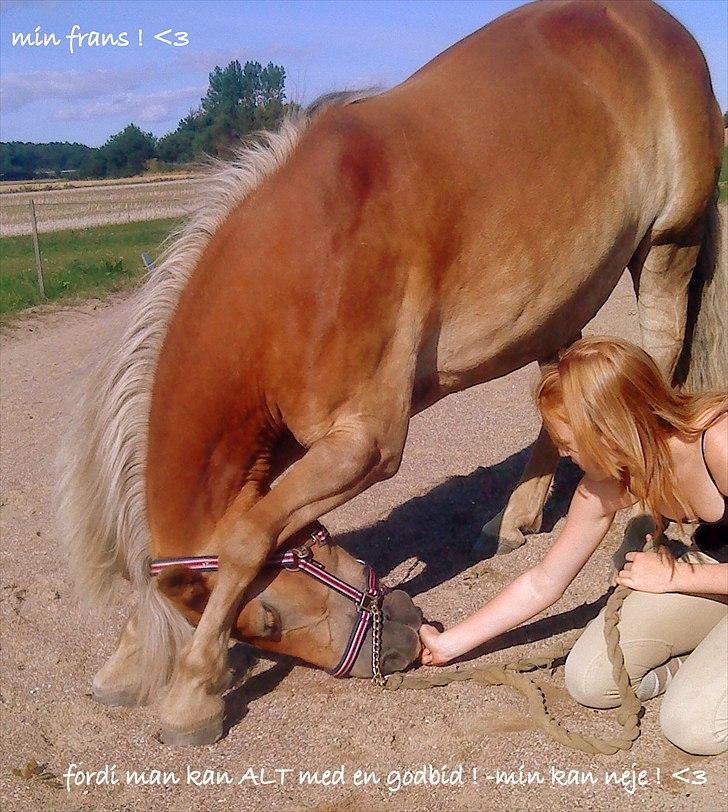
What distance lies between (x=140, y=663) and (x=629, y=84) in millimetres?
2688

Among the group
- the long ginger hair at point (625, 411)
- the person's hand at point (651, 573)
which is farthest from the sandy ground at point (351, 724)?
the long ginger hair at point (625, 411)

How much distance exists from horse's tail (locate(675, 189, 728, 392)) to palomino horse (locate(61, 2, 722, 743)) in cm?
83

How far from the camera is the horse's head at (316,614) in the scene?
8.39 ft

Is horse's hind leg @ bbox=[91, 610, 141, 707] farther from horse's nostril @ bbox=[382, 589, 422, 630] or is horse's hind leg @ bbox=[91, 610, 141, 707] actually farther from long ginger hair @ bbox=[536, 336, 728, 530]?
long ginger hair @ bbox=[536, 336, 728, 530]

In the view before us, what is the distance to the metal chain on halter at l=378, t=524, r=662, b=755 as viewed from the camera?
7.94 ft

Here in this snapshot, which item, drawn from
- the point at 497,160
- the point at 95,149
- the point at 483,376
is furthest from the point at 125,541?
the point at 95,149

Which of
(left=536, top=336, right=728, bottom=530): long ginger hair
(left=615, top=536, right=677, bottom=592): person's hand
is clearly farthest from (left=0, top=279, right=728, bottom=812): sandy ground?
(left=536, top=336, right=728, bottom=530): long ginger hair

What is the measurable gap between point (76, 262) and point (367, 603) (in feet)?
38.4

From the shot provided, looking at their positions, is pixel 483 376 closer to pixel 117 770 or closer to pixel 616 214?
pixel 616 214

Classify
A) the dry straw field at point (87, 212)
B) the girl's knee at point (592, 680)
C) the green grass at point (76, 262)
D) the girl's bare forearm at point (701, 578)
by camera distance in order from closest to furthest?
the girl's bare forearm at point (701, 578) < the girl's knee at point (592, 680) < the green grass at point (76, 262) < the dry straw field at point (87, 212)

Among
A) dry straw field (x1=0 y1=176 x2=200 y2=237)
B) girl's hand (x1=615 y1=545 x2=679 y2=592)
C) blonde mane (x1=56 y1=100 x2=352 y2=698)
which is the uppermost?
dry straw field (x1=0 y1=176 x2=200 y2=237)

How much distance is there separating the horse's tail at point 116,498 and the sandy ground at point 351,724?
15 cm

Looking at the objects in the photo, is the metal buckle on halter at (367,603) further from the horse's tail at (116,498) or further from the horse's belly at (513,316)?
the horse's belly at (513,316)

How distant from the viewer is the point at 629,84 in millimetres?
3229
